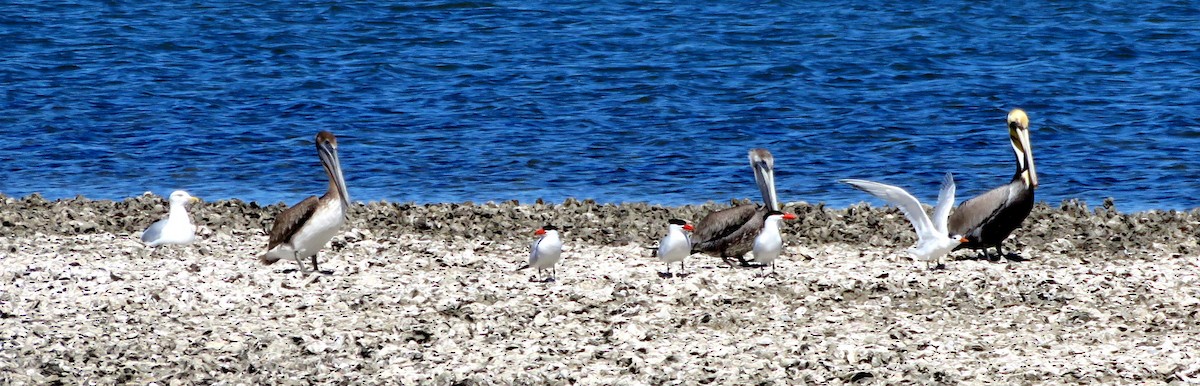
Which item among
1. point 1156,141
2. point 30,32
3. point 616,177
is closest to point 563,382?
point 616,177

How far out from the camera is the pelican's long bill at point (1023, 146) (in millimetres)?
11477

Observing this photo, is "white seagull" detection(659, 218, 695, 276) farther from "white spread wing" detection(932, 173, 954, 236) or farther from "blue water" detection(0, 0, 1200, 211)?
"blue water" detection(0, 0, 1200, 211)

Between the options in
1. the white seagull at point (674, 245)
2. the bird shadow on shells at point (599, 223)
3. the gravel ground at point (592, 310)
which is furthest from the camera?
the bird shadow on shells at point (599, 223)

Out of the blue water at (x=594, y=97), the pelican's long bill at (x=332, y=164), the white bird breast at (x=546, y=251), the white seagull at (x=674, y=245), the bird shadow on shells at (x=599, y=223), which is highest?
the pelican's long bill at (x=332, y=164)

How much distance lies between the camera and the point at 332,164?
36.3 ft

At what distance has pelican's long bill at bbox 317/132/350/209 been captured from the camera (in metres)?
10.8

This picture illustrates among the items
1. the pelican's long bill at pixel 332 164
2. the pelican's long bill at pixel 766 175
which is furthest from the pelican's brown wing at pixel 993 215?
the pelican's long bill at pixel 332 164

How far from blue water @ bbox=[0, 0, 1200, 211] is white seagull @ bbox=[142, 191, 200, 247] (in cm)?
464

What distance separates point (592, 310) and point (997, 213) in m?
3.41

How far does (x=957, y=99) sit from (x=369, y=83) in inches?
333

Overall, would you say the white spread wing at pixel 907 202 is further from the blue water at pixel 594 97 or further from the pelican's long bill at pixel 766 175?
the blue water at pixel 594 97

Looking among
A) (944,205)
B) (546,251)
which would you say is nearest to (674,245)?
(546,251)

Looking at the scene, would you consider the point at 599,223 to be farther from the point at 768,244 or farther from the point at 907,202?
the point at 907,202

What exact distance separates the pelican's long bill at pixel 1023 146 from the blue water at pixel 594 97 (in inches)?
137
